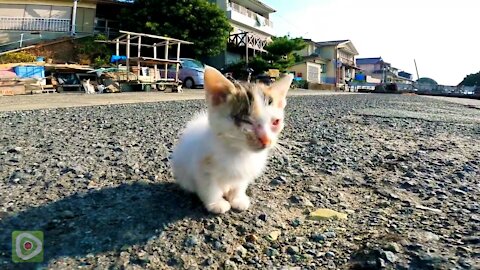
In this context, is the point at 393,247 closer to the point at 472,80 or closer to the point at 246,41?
the point at 246,41

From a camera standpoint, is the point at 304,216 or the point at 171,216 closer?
the point at 171,216

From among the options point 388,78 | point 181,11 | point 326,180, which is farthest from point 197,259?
point 388,78

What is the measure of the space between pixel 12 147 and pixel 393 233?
3.29m

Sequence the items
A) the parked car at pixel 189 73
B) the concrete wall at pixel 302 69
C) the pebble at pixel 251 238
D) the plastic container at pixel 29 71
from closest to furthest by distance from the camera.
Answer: the pebble at pixel 251 238 < the plastic container at pixel 29 71 < the parked car at pixel 189 73 < the concrete wall at pixel 302 69

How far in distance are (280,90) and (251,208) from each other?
29.9 inches

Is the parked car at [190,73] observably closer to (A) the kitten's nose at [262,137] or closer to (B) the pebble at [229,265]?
(A) the kitten's nose at [262,137]

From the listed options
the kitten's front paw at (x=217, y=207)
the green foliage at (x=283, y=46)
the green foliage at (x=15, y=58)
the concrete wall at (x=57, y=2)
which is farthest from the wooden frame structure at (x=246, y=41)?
the kitten's front paw at (x=217, y=207)

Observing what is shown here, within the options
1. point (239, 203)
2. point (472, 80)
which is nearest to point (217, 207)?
point (239, 203)

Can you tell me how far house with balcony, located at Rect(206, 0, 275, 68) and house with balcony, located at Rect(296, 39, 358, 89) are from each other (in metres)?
9.24

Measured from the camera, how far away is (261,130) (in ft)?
5.63

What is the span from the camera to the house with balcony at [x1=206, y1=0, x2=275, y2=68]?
96.1ft

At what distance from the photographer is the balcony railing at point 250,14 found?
31.0 m

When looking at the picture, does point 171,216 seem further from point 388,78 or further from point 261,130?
point 388,78

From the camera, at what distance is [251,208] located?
2205 millimetres
